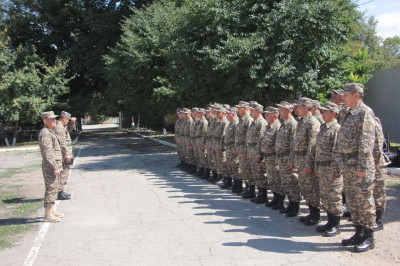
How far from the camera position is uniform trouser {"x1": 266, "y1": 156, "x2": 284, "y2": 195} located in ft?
21.4

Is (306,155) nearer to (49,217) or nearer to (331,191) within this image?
(331,191)

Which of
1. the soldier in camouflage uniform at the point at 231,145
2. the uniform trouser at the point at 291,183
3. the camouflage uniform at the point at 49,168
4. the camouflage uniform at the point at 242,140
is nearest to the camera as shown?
the uniform trouser at the point at 291,183

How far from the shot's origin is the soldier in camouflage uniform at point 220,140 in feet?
28.6

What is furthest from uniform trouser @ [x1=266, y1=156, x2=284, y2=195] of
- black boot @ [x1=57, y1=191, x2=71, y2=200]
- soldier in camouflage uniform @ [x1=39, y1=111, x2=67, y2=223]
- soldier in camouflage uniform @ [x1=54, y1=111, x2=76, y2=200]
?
black boot @ [x1=57, y1=191, x2=71, y2=200]

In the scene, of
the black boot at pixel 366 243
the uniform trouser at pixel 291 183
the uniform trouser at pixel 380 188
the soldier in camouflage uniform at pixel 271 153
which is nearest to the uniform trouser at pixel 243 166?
the soldier in camouflage uniform at pixel 271 153

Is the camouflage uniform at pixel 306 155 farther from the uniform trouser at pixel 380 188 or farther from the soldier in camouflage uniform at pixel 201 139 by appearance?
the soldier in camouflage uniform at pixel 201 139

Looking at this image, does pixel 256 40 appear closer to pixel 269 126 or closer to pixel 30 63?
pixel 269 126

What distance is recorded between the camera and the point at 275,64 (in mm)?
11164

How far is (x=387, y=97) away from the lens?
15.2m

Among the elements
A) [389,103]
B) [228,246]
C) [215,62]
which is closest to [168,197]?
[228,246]

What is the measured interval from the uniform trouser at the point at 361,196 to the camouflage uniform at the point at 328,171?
39 cm

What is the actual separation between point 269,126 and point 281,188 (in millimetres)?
1227

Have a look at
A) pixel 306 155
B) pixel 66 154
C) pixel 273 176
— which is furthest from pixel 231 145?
pixel 66 154

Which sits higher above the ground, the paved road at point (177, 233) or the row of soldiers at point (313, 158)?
the row of soldiers at point (313, 158)
